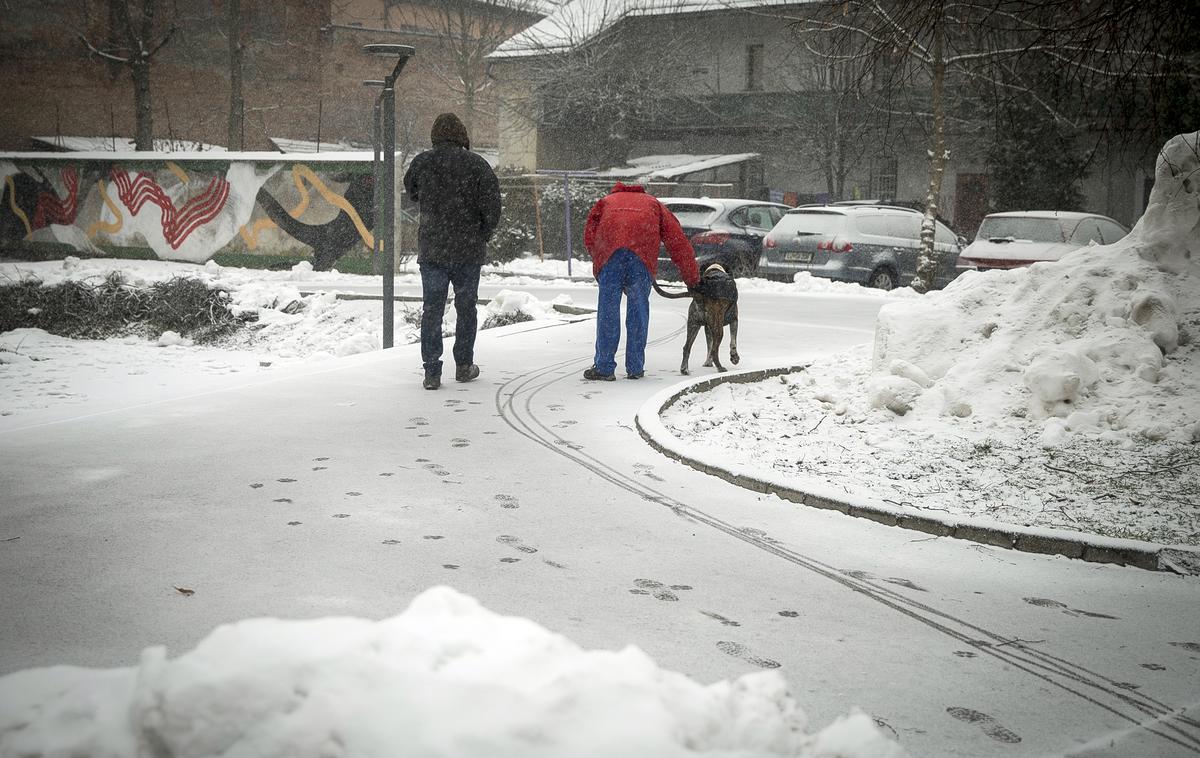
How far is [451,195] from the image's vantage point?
925 centimetres

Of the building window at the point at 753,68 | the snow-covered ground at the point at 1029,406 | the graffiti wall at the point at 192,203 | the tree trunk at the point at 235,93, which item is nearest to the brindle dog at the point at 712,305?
the snow-covered ground at the point at 1029,406

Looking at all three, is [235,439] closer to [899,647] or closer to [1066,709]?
[899,647]

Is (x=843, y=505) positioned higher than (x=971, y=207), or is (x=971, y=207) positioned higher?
(x=971, y=207)

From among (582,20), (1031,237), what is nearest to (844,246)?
(1031,237)

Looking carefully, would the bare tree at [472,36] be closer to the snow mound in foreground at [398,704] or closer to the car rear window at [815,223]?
the car rear window at [815,223]

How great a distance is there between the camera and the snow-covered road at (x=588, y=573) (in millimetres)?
3703

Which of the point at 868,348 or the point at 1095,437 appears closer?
the point at 1095,437

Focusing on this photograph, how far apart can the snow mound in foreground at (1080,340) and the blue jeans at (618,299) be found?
202 centimetres

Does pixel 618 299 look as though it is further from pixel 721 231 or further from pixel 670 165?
pixel 670 165

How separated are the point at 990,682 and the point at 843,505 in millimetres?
2197

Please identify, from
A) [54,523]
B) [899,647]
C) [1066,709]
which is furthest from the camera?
[54,523]

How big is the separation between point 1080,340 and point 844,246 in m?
13.4

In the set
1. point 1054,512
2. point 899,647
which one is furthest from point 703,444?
point 899,647

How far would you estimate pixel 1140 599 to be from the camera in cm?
470
